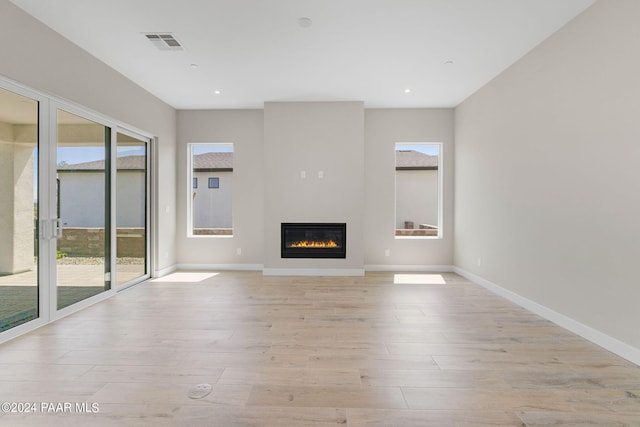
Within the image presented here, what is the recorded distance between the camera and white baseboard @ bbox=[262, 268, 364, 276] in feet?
18.0

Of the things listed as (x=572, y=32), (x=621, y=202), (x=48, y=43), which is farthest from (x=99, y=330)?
(x=572, y=32)

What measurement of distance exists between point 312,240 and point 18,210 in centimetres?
384

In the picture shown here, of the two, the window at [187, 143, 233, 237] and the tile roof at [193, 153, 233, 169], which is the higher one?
the tile roof at [193, 153, 233, 169]

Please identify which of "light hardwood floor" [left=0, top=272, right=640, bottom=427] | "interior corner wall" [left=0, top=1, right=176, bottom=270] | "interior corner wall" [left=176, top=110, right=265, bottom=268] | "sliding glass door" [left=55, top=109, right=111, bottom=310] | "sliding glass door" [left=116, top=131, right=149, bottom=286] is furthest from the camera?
"interior corner wall" [left=176, top=110, right=265, bottom=268]

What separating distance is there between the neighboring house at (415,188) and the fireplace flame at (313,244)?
1.38m

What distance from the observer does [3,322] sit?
2.77 m

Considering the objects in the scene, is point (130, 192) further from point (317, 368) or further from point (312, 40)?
point (317, 368)

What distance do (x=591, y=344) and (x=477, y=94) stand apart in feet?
12.3

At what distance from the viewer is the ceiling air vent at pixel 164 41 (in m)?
3.31

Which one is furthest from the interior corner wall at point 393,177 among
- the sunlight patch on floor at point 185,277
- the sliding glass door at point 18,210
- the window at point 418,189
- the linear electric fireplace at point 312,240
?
the sliding glass door at point 18,210

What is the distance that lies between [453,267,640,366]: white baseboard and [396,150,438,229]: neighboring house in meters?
1.82

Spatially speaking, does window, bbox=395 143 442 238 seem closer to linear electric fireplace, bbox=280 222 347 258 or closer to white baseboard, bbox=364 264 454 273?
white baseboard, bbox=364 264 454 273

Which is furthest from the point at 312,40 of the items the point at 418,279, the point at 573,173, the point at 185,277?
the point at 185,277

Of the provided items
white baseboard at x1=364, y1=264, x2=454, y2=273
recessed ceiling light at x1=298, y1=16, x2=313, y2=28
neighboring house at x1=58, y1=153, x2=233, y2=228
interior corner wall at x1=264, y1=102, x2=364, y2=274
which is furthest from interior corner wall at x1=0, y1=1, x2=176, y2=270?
white baseboard at x1=364, y1=264, x2=454, y2=273
